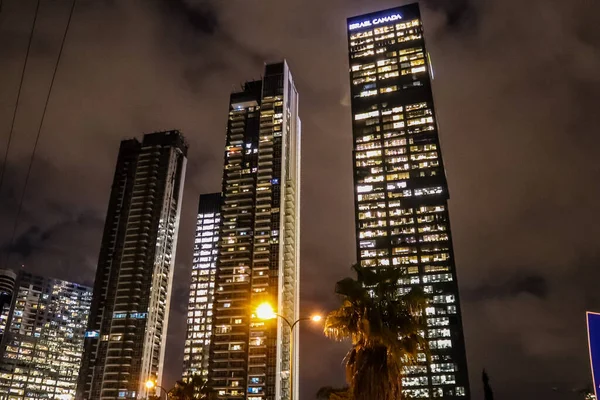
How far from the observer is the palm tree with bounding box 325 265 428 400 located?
20312 millimetres

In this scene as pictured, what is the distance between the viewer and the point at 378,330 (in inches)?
810

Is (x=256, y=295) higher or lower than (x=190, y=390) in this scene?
higher

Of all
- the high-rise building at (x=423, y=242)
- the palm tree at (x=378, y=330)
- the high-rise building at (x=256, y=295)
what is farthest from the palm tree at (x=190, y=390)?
the high-rise building at (x=256, y=295)

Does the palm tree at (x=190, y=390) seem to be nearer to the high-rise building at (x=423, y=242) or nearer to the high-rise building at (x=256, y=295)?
the high-rise building at (x=423, y=242)

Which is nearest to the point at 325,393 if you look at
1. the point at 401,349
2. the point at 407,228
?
the point at 401,349

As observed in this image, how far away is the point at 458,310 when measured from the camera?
173 m

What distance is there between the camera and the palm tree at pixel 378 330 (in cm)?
2031

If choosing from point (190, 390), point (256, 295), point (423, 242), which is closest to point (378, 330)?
point (190, 390)

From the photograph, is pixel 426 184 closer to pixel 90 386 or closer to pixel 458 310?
pixel 458 310

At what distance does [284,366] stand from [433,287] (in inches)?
2090

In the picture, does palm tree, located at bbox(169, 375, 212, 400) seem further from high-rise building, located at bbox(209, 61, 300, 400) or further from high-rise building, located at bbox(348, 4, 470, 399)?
high-rise building, located at bbox(209, 61, 300, 400)

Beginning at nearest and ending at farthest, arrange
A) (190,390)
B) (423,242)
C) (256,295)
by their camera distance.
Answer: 1. (190,390)
2. (256,295)
3. (423,242)

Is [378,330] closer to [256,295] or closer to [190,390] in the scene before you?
[190,390]

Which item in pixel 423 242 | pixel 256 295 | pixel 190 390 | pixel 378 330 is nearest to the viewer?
pixel 378 330
